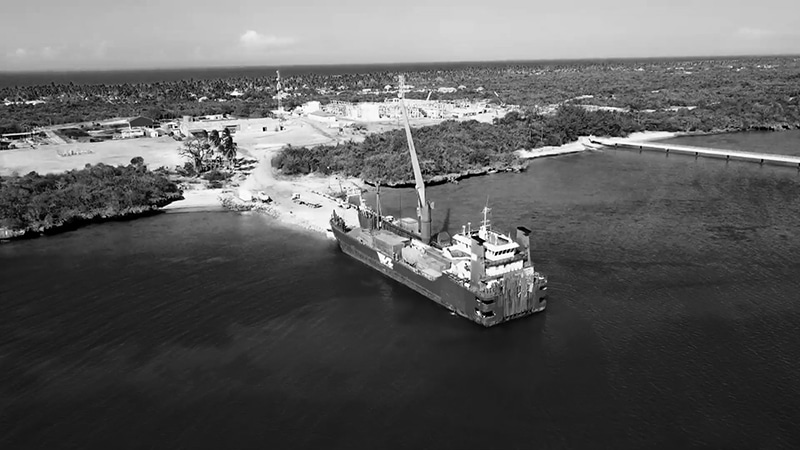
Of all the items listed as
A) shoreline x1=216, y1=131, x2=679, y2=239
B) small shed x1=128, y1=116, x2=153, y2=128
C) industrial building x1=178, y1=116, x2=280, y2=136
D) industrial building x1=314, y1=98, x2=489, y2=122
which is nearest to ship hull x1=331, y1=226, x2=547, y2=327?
shoreline x1=216, y1=131, x2=679, y2=239

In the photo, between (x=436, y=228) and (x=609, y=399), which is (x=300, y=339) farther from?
(x=436, y=228)

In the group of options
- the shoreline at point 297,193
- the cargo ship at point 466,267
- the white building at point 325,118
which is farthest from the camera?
the white building at point 325,118

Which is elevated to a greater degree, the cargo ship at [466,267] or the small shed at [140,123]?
the small shed at [140,123]

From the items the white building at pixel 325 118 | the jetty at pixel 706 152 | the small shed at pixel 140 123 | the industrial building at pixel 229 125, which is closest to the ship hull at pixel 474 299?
the jetty at pixel 706 152

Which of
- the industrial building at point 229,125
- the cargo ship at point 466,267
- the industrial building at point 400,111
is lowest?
the cargo ship at point 466,267

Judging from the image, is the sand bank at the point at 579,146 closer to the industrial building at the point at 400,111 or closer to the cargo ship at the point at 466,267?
the industrial building at the point at 400,111

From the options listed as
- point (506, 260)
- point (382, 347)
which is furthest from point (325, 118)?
point (382, 347)

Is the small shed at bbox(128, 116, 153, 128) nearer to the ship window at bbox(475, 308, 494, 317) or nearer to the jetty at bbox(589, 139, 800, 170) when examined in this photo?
the jetty at bbox(589, 139, 800, 170)
